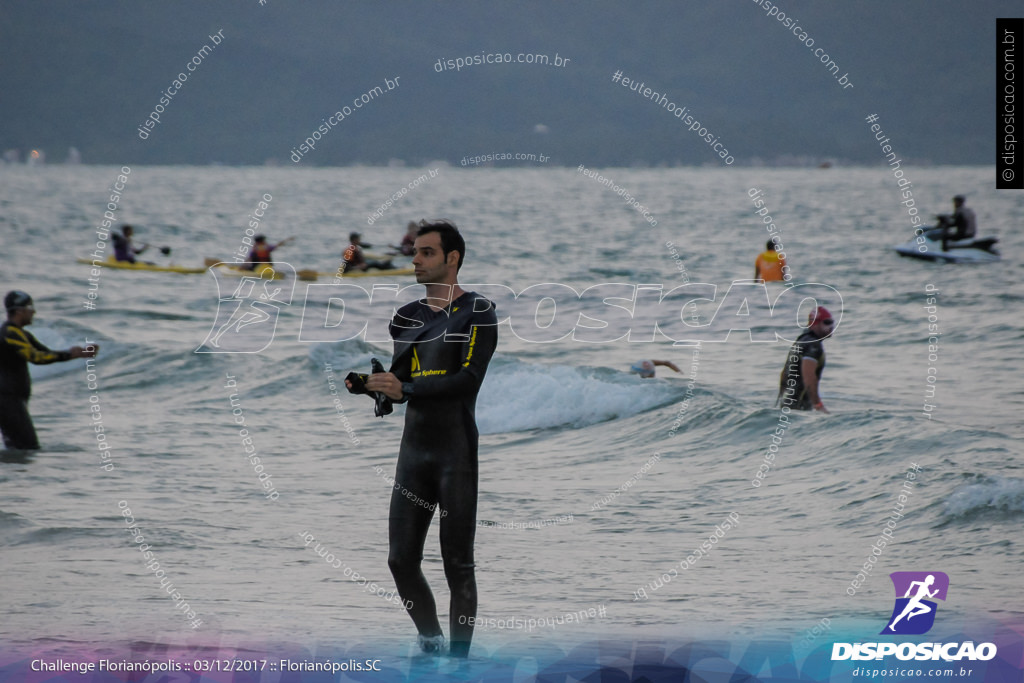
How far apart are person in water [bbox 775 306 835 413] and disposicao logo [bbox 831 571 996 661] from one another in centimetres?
493

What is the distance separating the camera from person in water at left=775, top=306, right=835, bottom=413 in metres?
11.7

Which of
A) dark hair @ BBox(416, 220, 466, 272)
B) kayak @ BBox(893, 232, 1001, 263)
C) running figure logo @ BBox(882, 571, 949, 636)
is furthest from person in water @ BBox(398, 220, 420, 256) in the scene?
kayak @ BBox(893, 232, 1001, 263)

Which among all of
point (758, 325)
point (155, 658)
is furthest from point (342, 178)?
point (155, 658)

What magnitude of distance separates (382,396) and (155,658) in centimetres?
171

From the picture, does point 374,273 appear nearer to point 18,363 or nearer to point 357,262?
point 357,262

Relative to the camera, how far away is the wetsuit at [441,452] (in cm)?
476

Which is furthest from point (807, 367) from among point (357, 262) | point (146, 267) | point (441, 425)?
point (146, 267)

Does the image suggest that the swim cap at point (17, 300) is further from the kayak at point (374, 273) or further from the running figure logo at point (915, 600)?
the kayak at point (374, 273)

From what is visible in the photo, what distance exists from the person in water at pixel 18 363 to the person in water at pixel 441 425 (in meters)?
5.12

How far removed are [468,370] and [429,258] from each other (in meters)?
0.55

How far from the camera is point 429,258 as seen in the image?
4789 millimetres

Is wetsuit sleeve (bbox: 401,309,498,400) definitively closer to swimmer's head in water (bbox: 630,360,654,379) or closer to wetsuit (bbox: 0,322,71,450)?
wetsuit (bbox: 0,322,71,450)

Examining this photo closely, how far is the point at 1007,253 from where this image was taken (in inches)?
1210

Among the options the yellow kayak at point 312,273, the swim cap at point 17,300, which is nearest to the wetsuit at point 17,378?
the swim cap at point 17,300
